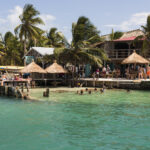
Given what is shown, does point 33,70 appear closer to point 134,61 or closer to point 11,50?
point 134,61

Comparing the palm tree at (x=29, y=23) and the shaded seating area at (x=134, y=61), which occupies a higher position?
the palm tree at (x=29, y=23)

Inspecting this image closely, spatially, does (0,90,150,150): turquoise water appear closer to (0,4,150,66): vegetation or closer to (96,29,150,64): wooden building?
(0,4,150,66): vegetation

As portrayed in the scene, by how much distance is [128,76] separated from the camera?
94.5ft

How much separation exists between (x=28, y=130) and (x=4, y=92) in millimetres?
12583

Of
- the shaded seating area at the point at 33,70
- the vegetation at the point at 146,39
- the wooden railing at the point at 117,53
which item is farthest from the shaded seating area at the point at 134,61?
the shaded seating area at the point at 33,70

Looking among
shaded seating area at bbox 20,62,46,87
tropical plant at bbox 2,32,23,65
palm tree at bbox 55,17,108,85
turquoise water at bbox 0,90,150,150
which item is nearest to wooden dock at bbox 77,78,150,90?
palm tree at bbox 55,17,108,85

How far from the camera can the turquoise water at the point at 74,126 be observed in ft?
29.8

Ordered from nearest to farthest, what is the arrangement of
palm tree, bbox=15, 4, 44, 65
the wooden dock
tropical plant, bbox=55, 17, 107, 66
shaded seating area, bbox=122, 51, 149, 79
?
the wooden dock
shaded seating area, bbox=122, 51, 149, 79
tropical plant, bbox=55, 17, 107, 66
palm tree, bbox=15, 4, 44, 65

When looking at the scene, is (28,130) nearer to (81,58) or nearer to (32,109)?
(32,109)

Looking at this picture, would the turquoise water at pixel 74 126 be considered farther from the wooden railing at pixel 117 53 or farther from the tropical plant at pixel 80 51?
the wooden railing at pixel 117 53

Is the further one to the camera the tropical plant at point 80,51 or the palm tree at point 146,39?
the palm tree at point 146,39

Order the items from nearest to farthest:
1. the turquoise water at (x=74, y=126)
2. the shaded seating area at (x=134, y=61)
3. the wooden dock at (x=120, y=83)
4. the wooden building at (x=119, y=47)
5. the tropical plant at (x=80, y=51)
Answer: the turquoise water at (x=74, y=126)
the wooden dock at (x=120, y=83)
the shaded seating area at (x=134, y=61)
the tropical plant at (x=80, y=51)
the wooden building at (x=119, y=47)

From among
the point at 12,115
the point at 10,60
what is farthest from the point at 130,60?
the point at 10,60

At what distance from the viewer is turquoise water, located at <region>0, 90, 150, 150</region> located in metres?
9.09
